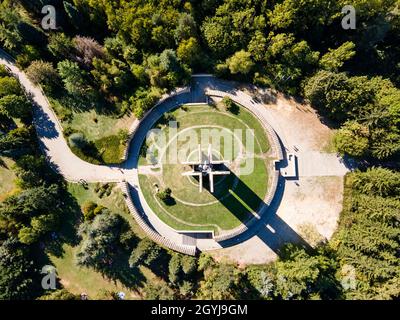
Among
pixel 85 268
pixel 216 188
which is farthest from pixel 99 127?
A: pixel 85 268

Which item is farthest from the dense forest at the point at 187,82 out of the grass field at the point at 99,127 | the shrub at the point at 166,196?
the shrub at the point at 166,196

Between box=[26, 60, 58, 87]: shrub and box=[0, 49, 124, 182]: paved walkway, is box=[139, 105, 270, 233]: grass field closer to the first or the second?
box=[0, 49, 124, 182]: paved walkway

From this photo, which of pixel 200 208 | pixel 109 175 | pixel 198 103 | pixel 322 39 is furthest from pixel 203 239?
pixel 322 39

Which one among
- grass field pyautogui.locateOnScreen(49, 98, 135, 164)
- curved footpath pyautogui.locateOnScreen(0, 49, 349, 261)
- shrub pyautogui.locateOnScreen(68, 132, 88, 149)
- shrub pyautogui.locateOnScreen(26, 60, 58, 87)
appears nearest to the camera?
shrub pyautogui.locateOnScreen(68, 132, 88, 149)

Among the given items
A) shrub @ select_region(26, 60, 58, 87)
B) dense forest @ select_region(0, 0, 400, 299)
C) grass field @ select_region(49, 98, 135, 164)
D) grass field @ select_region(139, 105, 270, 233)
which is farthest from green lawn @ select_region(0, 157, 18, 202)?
grass field @ select_region(139, 105, 270, 233)

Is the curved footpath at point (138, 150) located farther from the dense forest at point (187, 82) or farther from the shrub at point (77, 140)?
the shrub at point (77, 140)

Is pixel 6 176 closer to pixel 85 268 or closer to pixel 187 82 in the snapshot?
pixel 85 268

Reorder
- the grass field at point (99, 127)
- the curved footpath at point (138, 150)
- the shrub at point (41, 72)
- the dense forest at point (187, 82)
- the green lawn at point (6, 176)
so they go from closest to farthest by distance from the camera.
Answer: the dense forest at point (187, 82), the shrub at point (41, 72), the curved footpath at point (138, 150), the grass field at point (99, 127), the green lawn at point (6, 176)
